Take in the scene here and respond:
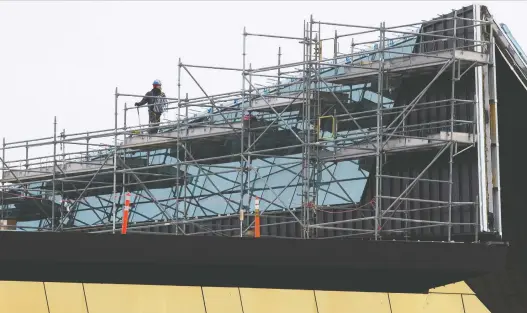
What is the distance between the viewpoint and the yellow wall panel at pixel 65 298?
33.5m

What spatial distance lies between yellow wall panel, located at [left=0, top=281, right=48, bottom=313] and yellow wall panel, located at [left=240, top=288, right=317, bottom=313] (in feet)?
24.7

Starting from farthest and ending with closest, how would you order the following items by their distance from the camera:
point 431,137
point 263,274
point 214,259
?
point 431,137 < point 263,274 < point 214,259

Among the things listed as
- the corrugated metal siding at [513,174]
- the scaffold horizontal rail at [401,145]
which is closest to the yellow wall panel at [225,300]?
the scaffold horizontal rail at [401,145]

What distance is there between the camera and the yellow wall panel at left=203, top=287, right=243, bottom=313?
38.1 meters

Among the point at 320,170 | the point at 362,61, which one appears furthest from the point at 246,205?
the point at 362,61

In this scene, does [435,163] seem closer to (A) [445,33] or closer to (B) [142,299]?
(A) [445,33]

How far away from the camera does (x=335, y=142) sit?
38.2 meters

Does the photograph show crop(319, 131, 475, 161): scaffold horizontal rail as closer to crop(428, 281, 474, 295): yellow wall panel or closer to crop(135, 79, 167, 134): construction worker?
crop(428, 281, 474, 295): yellow wall panel

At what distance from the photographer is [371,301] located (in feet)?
130

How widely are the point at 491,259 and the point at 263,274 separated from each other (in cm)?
633

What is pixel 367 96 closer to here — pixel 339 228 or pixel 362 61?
pixel 362 61

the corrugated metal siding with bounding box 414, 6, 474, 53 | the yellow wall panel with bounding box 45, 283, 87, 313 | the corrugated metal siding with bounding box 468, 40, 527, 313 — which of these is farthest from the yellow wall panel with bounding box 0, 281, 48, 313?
the corrugated metal siding with bounding box 468, 40, 527, 313

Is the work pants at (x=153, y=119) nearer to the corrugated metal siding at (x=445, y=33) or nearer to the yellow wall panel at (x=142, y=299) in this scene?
the yellow wall panel at (x=142, y=299)

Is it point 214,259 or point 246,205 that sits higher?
point 246,205
